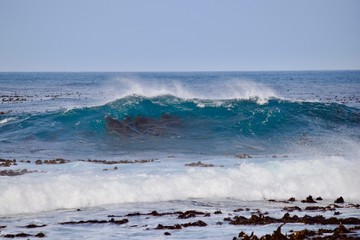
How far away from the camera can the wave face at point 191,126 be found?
29141 millimetres

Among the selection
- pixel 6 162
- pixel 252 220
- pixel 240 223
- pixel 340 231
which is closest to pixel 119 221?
pixel 240 223

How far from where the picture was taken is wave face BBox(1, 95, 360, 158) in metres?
29.1

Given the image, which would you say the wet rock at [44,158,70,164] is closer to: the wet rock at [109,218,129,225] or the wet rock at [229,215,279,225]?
the wet rock at [109,218,129,225]

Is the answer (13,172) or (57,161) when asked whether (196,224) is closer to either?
(13,172)

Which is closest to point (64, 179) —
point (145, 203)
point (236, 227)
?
point (145, 203)

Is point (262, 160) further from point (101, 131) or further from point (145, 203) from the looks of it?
point (101, 131)

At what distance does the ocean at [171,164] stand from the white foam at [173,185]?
37 millimetres

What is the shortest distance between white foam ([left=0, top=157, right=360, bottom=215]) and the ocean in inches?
1.4

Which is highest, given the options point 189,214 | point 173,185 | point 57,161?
point 57,161

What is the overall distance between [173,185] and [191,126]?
50.8 feet

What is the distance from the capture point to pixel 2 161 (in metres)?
22.2

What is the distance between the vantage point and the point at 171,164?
2245 centimetres

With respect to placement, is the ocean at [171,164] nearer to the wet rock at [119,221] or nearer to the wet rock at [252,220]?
the wet rock at [119,221]

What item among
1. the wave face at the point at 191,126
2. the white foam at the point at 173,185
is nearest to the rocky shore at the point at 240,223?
the white foam at the point at 173,185
